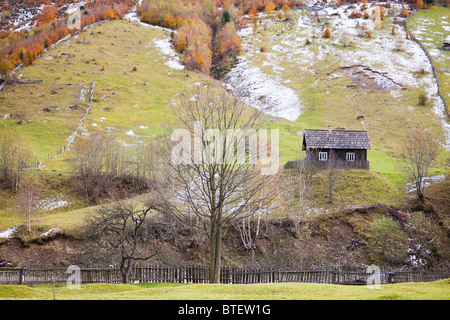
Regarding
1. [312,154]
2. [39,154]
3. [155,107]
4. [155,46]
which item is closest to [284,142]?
[312,154]

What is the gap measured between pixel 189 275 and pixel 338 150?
32.0 m

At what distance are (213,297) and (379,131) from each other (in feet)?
220

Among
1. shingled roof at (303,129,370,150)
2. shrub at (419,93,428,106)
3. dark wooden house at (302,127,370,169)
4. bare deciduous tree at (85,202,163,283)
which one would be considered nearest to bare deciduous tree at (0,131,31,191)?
bare deciduous tree at (85,202,163,283)

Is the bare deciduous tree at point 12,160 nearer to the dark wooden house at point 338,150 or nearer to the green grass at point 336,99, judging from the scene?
the green grass at point 336,99

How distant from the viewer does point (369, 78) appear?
Answer: 313ft

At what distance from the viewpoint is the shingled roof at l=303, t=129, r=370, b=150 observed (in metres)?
49.7

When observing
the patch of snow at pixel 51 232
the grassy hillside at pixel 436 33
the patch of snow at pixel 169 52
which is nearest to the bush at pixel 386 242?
the patch of snow at pixel 51 232

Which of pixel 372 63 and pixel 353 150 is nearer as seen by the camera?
pixel 353 150

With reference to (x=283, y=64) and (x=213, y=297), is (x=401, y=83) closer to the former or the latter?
(x=283, y=64)

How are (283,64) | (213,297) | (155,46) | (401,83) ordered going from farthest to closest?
1. (155,46)
2. (283,64)
3. (401,83)
4. (213,297)

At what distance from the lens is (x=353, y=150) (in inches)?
1981

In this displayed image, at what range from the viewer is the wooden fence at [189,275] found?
24.1 m

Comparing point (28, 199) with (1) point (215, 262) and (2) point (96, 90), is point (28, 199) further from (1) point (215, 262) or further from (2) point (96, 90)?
(2) point (96, 90)
